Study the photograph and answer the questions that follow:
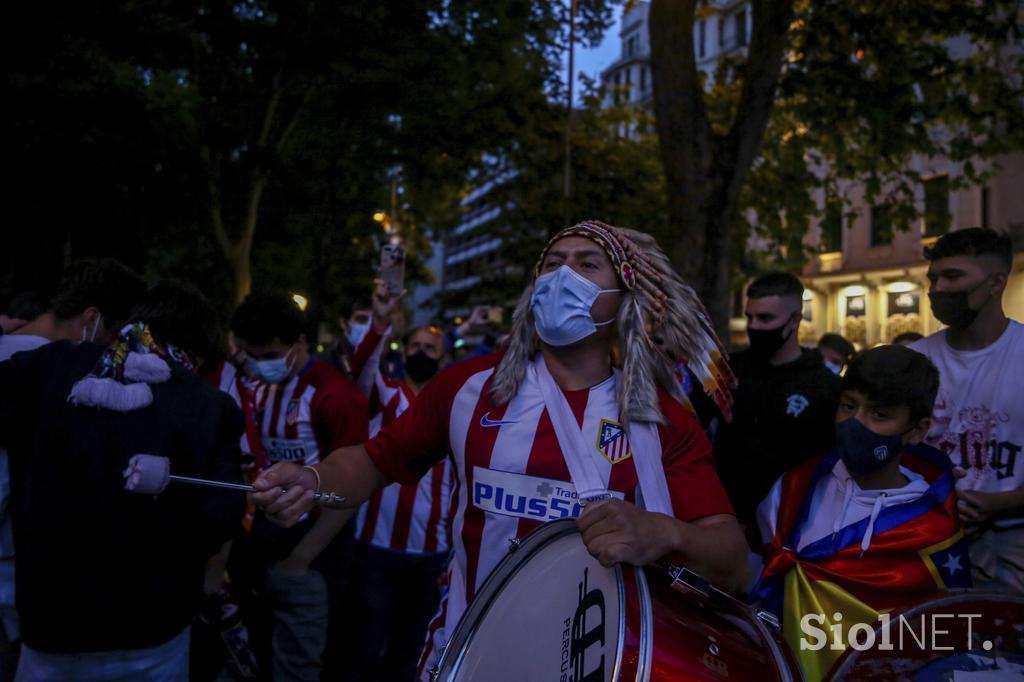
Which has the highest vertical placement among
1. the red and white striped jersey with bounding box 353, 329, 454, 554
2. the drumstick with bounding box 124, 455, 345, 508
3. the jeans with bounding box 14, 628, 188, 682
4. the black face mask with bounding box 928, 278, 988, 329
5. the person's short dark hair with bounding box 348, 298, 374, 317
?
the person's short dark hair with bounding box 348, 298, 374, 317

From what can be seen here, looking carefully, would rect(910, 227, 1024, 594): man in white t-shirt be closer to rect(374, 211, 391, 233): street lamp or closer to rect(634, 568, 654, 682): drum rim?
rect(634, 568, 654, 682): drum rim

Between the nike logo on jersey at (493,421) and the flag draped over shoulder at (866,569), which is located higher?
the nike logo on jersey at (493,421)

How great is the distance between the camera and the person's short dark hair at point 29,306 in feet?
14.2

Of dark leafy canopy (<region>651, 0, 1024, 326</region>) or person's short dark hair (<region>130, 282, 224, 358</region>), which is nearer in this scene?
person's short dark hair (<region>130, 282, 224, 358</region>)

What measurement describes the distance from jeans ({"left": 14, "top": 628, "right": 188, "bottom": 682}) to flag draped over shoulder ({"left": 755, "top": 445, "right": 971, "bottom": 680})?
1.98 metres

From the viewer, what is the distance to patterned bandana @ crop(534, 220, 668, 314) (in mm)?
2631

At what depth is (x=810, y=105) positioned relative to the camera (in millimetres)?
10695

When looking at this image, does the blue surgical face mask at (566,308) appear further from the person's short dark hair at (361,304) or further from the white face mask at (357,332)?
the person's short dark hair at (361,304)

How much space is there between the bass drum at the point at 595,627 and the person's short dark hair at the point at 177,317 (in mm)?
1634

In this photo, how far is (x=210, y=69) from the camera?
13.6 meters

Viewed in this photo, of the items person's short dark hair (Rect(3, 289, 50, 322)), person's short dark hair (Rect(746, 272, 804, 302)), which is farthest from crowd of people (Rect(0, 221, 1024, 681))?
person's short dark hair (Rect(3, 289, 50, 322))

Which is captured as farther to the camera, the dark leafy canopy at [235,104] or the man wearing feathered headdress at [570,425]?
the dark leafy canopy at [235,104]

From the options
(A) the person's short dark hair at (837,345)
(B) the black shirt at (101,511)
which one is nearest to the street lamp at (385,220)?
(A) the person's short dark hair at (837,345)

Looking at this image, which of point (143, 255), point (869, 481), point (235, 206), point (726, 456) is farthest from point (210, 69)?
point (869, 481)
